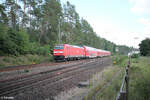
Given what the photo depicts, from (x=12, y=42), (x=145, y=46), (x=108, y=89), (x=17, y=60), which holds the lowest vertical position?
(x=108, y=89)

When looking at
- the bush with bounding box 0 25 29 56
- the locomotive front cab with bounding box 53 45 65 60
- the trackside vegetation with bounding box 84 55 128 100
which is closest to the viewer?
the trackside vegetation with bounding box 84 55 128 100

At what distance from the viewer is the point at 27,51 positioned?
21938 millimetres

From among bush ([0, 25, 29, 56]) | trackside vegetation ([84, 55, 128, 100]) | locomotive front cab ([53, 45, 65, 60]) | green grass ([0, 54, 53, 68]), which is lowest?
trackside vegetation ([84, 55, 128, 100])

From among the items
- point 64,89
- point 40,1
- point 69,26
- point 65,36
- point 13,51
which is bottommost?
point 64,89

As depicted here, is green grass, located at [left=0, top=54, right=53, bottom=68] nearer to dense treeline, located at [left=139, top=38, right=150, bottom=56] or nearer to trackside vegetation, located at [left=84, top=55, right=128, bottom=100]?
trackside vegetation, located at [left=84, top=55, right=128, bottom=100]

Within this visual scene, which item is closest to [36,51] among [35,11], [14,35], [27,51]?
[27,51]

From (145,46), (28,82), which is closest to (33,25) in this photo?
(28,82)

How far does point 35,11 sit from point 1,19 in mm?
7340

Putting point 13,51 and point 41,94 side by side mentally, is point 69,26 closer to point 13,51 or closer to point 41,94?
point 13,51

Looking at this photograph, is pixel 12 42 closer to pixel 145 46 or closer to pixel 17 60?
pixel 17 60

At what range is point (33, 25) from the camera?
113 feet

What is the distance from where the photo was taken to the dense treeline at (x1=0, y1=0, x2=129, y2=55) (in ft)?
64.5

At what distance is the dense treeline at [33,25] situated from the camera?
19663 millimetres

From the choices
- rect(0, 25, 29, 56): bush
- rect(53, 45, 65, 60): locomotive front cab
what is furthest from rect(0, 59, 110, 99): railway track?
rect(0, 25, 29, 56): bush
